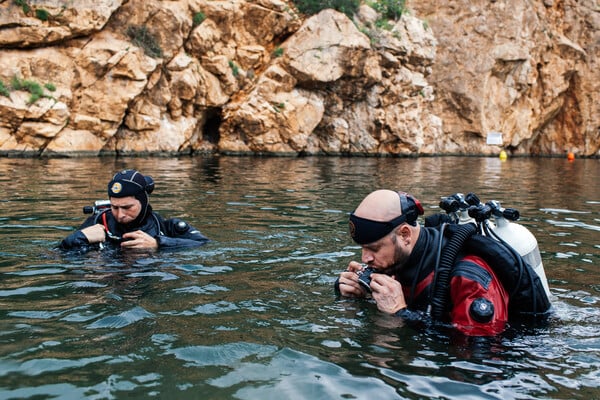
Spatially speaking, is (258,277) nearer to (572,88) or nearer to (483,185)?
(483,185)

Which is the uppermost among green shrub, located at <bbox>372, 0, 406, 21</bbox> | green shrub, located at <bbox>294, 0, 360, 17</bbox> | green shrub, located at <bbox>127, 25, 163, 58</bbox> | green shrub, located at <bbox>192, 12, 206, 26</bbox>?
green shrub, located at <bbox>372, 0, 406, 21</bbox>

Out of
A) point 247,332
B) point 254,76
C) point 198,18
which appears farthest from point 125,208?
point 254,76

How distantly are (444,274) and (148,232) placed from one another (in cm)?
381

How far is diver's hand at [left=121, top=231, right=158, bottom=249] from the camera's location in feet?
18.5

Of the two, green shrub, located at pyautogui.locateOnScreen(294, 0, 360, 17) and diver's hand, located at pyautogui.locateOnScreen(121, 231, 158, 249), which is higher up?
green shrub, located at pyautogui.locateOnScreen(294, 0, 360, 17)

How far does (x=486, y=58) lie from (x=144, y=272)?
1779 inches

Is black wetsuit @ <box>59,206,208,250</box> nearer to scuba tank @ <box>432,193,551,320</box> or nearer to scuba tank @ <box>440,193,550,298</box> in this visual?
scuba tank @ <box>432,193,551,320</box>

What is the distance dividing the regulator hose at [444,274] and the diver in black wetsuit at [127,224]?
346 centimetres

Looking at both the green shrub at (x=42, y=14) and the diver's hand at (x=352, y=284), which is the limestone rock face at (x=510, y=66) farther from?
the diver's hand at (x=352, y=284)

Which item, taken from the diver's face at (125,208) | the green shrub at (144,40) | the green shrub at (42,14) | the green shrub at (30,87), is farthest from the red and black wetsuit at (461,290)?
the green shrub at (144,40)

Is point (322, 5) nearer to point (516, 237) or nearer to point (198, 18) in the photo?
point (198, 18)

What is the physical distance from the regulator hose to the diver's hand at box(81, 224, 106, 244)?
3798mm

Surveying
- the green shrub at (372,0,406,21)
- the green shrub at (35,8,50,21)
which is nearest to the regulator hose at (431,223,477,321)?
the green shrub at (35,8,50,21)

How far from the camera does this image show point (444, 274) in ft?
10.9
